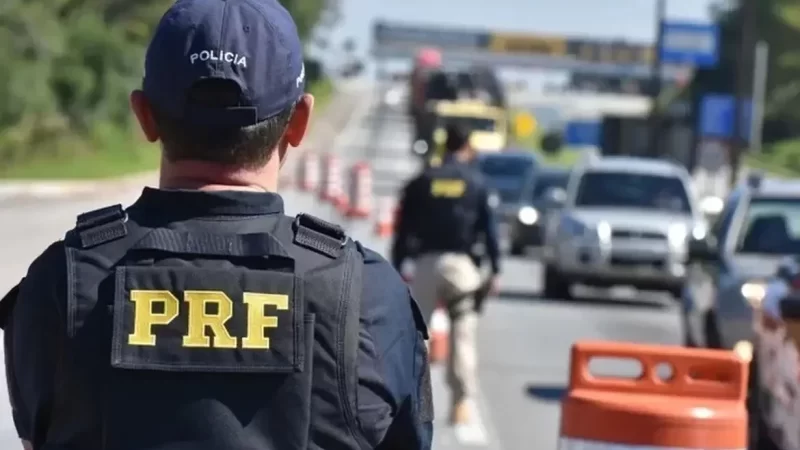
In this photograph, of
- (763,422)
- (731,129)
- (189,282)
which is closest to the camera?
(189,282)

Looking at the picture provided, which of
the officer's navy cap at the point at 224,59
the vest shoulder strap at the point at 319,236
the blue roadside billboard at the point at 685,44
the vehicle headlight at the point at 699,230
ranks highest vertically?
the blue roadside billboard at the point at 685,44

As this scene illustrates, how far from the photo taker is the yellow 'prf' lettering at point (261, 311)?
2512mm

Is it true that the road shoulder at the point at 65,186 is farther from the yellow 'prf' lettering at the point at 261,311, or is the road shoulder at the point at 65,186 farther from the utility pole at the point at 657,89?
the yellow 'prf' lettering at the point at 261,311

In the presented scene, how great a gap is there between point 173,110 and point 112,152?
182 feet

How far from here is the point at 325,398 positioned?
99.2 inches

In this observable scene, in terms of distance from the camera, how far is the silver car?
64.1 ft

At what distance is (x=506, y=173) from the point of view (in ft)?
116

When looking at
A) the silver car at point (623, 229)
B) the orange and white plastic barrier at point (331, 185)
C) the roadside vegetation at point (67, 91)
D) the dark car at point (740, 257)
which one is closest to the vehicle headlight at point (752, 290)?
the dark car at point (740, 257)

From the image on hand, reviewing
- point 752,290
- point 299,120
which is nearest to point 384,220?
point 752,290

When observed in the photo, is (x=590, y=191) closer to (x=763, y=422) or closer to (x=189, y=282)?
(x=763, y=422)

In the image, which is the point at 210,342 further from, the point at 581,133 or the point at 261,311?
the point at 581,133

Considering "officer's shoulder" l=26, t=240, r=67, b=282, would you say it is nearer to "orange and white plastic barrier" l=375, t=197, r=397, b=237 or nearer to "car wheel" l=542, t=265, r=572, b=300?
"car wheel" l=542, t=265, r=572, b=300

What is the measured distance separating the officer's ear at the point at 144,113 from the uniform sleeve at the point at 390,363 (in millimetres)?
387

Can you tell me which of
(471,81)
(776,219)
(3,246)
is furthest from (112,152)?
(776,219)
